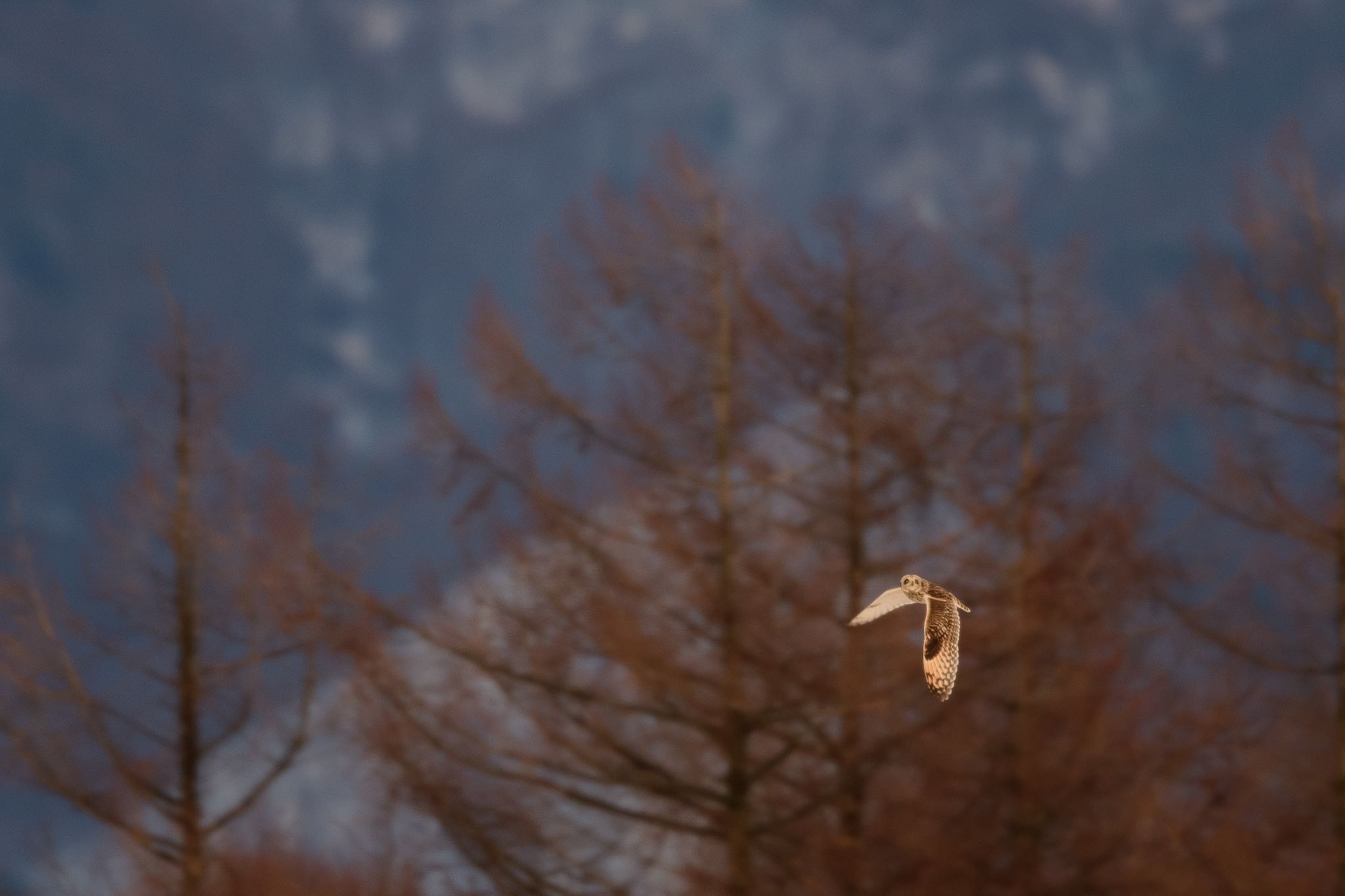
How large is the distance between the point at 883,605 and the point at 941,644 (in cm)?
58

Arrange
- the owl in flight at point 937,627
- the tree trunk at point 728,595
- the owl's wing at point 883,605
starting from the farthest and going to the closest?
1. the tree trunk at point 728,595
2. the owl in flight at point 937,627
3. the owl's wing at point 883,605

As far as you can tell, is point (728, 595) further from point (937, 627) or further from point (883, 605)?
point (883, 605)

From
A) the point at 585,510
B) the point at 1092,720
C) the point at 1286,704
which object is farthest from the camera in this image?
the point at 1286,704

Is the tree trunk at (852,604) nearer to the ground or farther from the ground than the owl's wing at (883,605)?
farther from the ground

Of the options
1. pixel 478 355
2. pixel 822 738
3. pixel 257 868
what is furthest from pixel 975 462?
pixel 257 868

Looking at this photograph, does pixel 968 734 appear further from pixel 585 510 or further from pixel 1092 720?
pixel 585 510

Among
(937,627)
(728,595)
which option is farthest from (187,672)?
(937,627)

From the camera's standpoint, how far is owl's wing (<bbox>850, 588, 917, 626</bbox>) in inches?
106

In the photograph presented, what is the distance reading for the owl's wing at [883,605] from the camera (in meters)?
2.70

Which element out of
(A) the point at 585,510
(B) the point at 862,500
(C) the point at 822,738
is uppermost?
(B) the point at 862,500

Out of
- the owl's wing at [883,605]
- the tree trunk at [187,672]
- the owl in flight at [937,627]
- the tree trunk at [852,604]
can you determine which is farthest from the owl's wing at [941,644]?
the tree trunk at [187,672]

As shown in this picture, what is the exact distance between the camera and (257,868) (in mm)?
10336

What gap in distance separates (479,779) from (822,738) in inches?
87.7

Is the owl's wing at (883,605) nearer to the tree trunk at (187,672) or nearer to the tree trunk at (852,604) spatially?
the tree trunk at (852,604)
